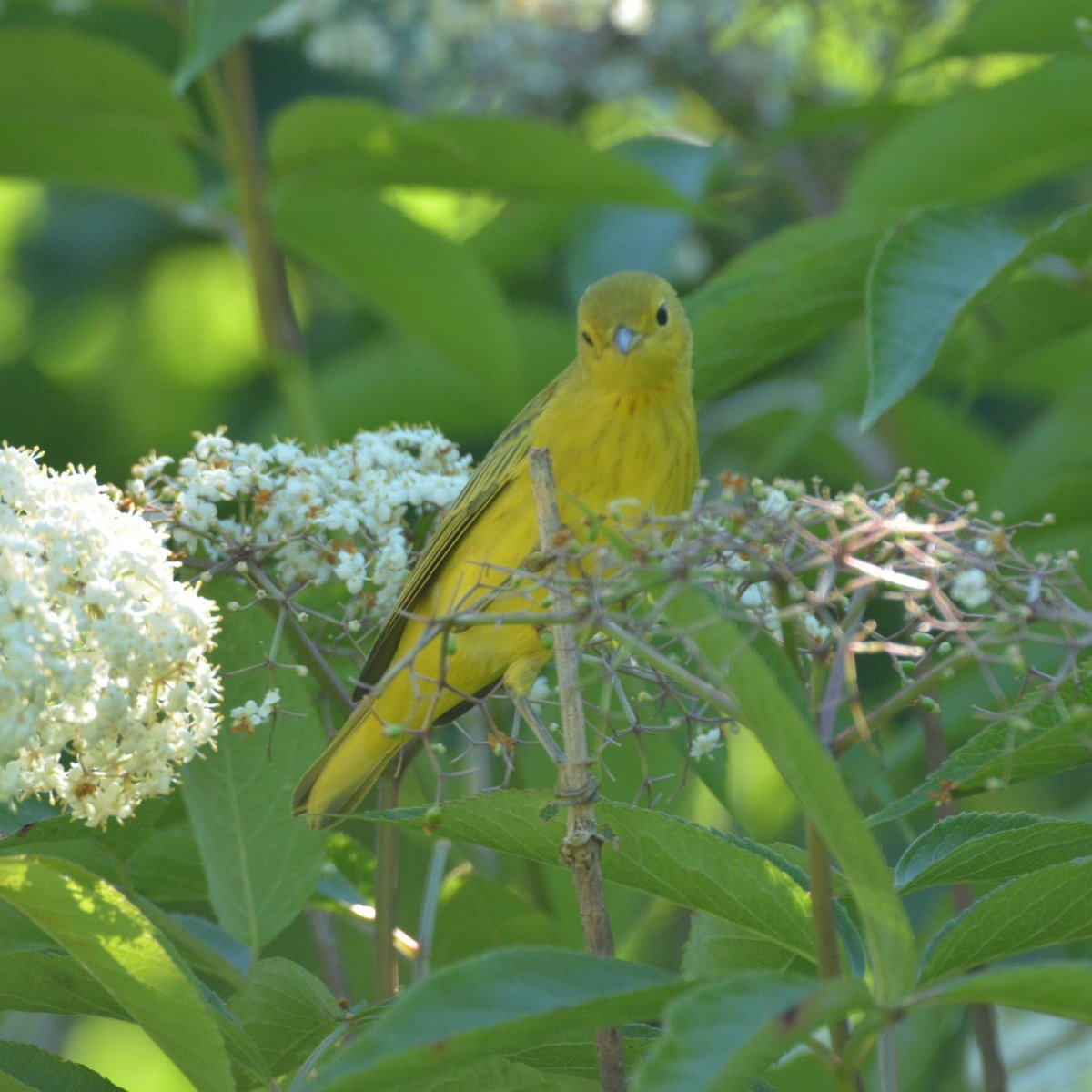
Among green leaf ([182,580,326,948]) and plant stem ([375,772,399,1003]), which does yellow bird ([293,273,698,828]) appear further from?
plant stem ([375,772,399,1003])

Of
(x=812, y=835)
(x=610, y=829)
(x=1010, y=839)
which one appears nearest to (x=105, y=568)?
(x=610, y=829)

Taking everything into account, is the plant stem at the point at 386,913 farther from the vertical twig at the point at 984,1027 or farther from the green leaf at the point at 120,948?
the vertical twig at the point at 984,1027

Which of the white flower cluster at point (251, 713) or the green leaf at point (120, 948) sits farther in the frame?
the white flower cluster at point (251, 713)

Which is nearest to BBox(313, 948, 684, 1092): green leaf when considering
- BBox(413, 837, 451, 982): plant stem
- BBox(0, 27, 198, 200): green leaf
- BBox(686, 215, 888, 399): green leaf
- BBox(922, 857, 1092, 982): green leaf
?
BBox(922, 857, 1092, 982): green leaf

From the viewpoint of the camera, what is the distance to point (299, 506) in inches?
94.4

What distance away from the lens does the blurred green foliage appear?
2.48m

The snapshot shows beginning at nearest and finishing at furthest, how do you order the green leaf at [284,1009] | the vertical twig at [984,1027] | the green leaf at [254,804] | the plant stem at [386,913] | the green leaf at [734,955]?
the green leaf at [734,955]
the green leaf at [284,1009]
the plant stem at [386,913]
the green leaf at [254,804]
the vertical twig at [984,1027]

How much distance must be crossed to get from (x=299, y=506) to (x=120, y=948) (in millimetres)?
870

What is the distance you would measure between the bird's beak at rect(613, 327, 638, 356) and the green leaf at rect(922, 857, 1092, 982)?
1664 millimetres

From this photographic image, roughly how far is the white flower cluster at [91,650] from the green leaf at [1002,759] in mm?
827

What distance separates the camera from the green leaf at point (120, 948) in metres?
1.66

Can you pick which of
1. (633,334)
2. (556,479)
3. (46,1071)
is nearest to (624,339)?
(633,334)

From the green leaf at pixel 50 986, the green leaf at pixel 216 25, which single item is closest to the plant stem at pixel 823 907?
the green leaf at pixel 50 986

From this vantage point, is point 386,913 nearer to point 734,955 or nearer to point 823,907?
point 734,955
